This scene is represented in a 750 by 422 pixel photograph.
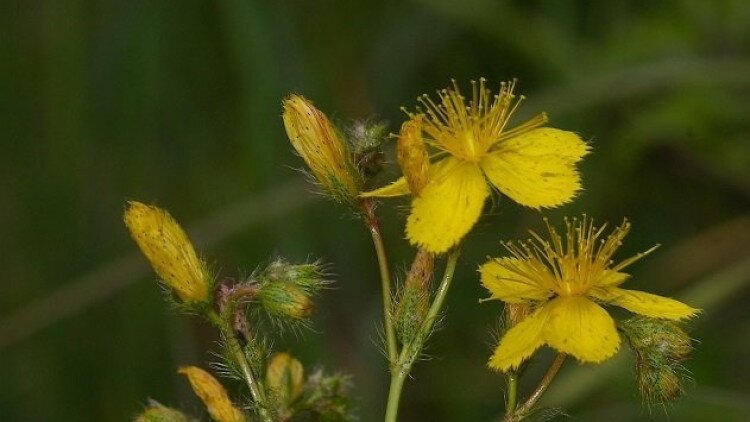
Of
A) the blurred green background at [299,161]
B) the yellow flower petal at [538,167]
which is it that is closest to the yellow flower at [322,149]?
the yellow flower petal at [538,167]

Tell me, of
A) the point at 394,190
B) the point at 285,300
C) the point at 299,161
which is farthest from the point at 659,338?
the point at 299,161

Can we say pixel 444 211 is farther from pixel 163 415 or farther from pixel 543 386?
pixel 163 415

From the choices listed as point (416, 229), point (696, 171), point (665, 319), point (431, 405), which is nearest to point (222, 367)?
point (416, 229)

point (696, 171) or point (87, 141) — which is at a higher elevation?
point (87, 141)

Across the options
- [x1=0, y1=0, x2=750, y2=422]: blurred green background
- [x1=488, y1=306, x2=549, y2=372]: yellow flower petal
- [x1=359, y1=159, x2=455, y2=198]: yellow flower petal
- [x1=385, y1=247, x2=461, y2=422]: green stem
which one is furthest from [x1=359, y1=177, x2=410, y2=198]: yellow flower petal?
[x1=0, y1=0, x2=750, y2=422]: blurred green background

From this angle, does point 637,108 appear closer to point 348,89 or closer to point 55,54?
point 348,89

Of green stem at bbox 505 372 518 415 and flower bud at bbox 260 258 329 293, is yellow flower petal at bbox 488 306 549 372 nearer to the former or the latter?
green stem at bbox 505 372 518 415
